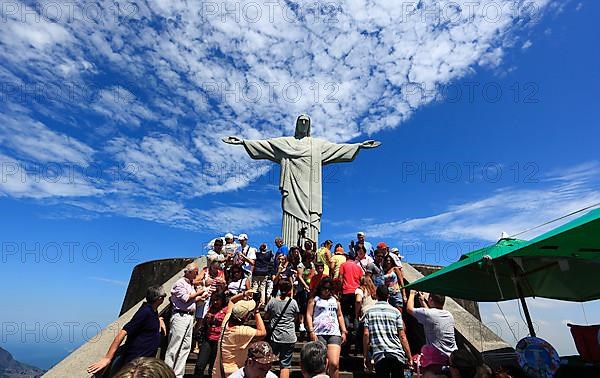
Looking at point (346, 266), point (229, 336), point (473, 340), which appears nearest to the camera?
point (229, 336)

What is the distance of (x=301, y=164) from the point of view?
13219mm

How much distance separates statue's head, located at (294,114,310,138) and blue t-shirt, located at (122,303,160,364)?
1036 cm

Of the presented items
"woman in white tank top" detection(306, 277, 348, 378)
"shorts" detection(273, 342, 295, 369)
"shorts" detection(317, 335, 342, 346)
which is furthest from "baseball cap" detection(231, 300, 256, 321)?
"shorts" detection(317, 335, 342, 346)

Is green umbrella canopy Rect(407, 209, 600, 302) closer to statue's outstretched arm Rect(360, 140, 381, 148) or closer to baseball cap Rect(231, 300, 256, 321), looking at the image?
baseball cap Rect(231, 300, 256, 321)

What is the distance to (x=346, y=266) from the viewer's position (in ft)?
22.0

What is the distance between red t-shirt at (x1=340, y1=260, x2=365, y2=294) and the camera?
261 inches

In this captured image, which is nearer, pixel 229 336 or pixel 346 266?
pixel 229 336

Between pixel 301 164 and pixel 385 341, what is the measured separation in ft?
30.2

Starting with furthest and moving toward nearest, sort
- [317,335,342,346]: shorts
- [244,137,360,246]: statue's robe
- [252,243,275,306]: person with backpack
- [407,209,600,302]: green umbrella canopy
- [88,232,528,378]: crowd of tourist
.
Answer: [244,137,360,246]: statue's robe, [252,243,275,306]: person with backpack, [317,335,342,346]: shorts, [407,209,600,302]: green umbrella canopy, [88,232,528,378]: crowd of tourist

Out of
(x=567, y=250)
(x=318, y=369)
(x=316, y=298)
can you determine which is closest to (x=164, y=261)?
(x=316, y=298)

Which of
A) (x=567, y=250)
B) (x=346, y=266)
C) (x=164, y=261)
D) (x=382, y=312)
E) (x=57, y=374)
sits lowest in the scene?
(x=57, y=374)

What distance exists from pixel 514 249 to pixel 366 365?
227cm

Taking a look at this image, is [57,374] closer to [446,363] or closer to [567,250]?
[446,363]

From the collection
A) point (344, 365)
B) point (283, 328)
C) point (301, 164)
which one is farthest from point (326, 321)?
point (301, 164)
